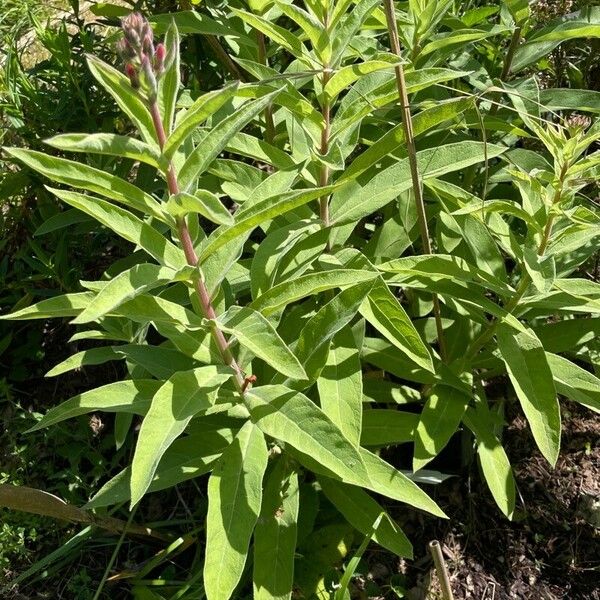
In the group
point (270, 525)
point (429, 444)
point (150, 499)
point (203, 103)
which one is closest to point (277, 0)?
point (203, 103)

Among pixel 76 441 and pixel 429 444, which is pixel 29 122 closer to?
pixel 76 441

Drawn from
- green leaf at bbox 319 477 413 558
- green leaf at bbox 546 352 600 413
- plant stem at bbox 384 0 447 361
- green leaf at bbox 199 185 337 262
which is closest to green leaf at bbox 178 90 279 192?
green leaf at bbox 199 185 337 262

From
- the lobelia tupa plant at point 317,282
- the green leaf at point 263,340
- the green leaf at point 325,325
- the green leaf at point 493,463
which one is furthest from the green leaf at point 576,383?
the green leaf at point 263,340

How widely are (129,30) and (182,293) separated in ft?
3.68

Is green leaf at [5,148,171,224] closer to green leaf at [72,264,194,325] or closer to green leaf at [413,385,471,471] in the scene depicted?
green leaf at [72,264,194,325]

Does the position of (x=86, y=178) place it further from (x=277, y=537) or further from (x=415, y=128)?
(x=277, y=537)

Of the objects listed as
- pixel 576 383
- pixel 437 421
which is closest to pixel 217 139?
pixel 437 421

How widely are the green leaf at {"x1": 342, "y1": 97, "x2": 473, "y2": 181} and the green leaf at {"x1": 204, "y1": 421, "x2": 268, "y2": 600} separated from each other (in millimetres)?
794

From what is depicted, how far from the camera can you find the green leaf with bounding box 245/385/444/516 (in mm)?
1806

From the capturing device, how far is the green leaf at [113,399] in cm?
197

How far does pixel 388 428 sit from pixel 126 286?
1.10 meters

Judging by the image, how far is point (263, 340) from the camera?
5.84ft

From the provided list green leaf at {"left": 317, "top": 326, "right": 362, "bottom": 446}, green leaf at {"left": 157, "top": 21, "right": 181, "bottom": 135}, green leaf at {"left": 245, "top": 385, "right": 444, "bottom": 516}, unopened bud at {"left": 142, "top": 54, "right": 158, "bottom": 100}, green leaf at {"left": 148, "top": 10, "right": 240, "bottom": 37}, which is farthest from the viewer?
green leaf at {"left": 148, "top": 10, "right": 240, "bottom": 37}

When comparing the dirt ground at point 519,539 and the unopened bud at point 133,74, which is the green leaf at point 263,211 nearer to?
the unopened bud at point 133,74
